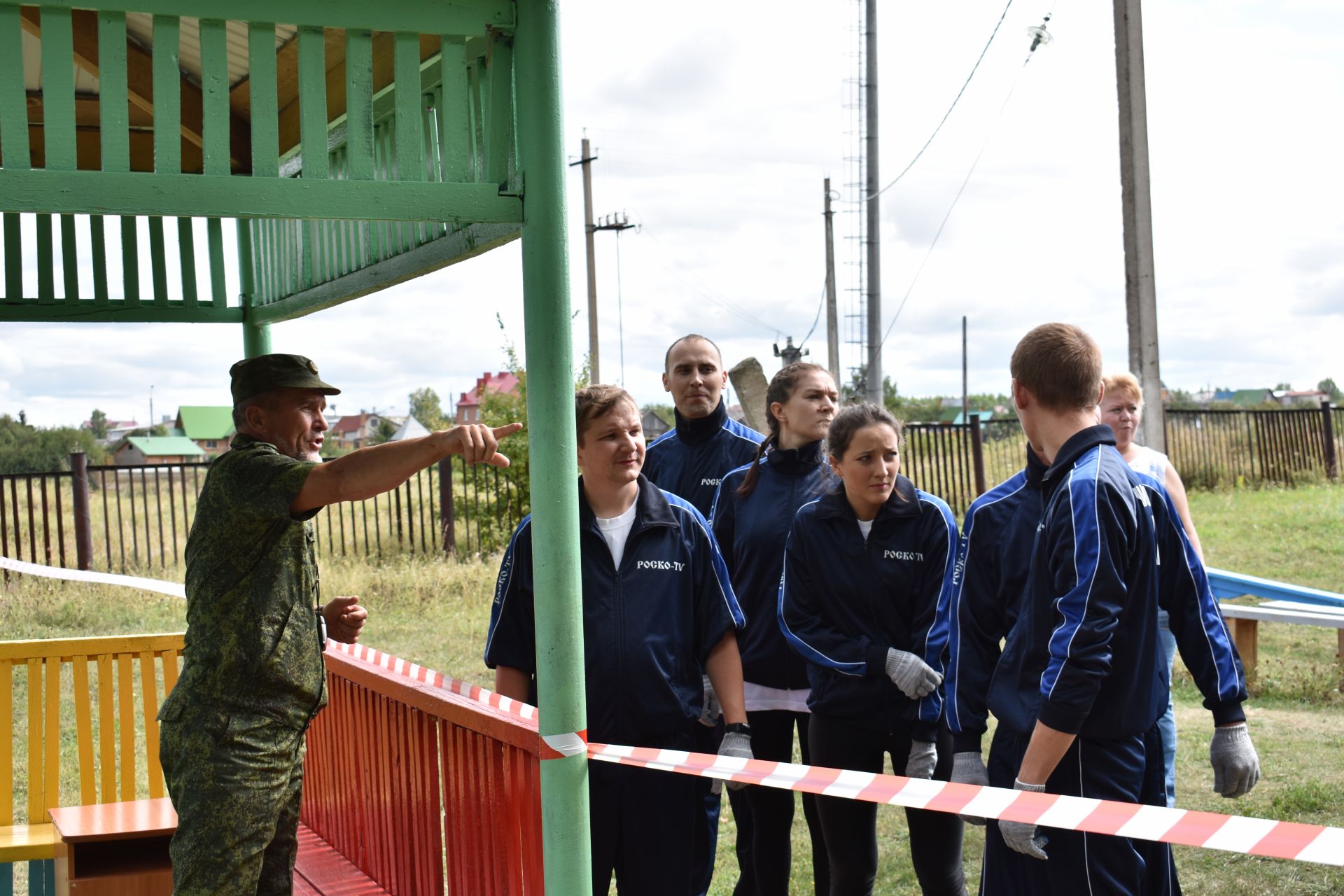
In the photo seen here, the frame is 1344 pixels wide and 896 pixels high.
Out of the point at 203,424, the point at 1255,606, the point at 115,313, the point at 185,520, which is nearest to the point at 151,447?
the point at 203,424

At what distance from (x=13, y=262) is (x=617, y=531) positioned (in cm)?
257

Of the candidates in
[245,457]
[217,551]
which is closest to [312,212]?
[245,457]

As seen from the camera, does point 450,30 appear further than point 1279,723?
No

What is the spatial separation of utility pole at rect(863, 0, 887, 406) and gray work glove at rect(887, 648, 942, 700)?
1384 cm

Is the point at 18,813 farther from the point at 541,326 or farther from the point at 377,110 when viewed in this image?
the point at 541,326

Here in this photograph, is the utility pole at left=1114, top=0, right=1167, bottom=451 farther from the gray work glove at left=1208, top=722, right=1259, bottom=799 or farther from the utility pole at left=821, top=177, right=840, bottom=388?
the utility pole at left=821, top=177, right=840, bottom=388

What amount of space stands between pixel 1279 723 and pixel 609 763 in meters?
5.68

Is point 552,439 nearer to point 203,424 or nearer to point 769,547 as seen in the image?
point 769,547

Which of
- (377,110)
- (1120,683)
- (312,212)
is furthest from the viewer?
(377,110)

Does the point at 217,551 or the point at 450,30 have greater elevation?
the point at 450,30

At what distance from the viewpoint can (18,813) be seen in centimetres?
670

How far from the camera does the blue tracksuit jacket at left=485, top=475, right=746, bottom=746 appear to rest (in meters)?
3.43

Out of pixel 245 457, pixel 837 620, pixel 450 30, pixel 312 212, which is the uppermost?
pixel 450 30

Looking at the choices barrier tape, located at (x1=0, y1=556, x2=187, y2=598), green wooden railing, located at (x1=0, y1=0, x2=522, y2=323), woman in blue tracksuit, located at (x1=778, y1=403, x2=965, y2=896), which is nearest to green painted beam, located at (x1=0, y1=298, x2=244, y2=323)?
green wooden railing, located at (x1=0, y1=0, x2=522, y2=323)
